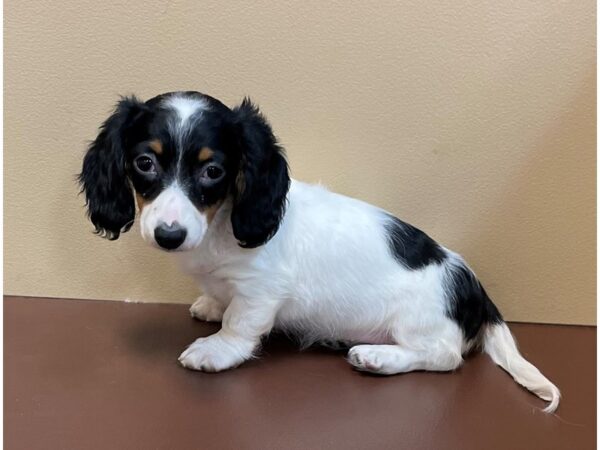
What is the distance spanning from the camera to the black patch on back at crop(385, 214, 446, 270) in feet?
5.21

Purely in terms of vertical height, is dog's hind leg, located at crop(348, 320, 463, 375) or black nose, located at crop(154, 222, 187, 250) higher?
black nose, located at crop(154, 222, 187, 250)

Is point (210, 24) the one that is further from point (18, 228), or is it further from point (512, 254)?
point (512, 254)

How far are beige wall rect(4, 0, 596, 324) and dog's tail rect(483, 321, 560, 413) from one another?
23 centimetres

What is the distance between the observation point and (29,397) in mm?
1392

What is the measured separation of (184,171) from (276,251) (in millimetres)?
324

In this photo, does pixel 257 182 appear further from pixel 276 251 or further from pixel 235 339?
pixel 235 339

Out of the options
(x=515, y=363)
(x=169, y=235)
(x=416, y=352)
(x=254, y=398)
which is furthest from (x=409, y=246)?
(x=169, y=235)

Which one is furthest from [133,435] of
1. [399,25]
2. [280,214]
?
[399,25]

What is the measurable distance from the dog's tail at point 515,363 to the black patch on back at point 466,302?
46mm

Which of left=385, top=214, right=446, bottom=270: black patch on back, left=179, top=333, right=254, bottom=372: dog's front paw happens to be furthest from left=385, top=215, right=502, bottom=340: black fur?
left=179, top=333, right=254, bottom=372: dog's front paw

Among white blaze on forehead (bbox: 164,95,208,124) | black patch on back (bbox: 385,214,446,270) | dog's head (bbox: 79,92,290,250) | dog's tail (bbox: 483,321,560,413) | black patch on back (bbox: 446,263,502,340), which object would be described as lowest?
dog's tail (bbox: 483,321,560,413)

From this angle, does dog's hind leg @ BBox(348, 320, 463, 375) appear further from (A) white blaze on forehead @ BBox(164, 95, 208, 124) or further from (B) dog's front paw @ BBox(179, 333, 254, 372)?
(A) white blaze on forehead @ BBox(164, 95, 208, 124)

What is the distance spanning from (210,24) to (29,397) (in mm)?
990

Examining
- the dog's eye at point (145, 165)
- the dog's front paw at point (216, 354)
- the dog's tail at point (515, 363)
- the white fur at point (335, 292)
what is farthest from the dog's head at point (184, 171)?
the dog's tail at point (515, 363)
